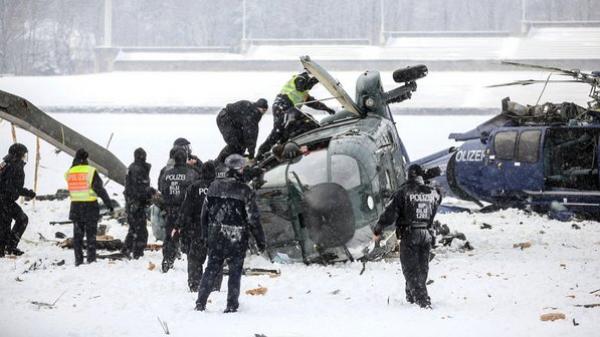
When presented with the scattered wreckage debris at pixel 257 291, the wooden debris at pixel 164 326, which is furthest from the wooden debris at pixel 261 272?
the wooden debris at pixel 164 326

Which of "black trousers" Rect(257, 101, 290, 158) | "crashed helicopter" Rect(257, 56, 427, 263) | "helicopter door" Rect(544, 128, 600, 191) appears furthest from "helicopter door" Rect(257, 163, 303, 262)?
"helicopter door" Rect(544, 128, 600, 191)

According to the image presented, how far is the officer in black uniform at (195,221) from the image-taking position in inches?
370

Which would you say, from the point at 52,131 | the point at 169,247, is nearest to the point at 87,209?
the point at 169,247

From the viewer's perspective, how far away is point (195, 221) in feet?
31.5

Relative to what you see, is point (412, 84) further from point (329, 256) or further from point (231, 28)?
point (231, 28)

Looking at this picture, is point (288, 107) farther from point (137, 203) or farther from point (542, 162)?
point (542, 162)

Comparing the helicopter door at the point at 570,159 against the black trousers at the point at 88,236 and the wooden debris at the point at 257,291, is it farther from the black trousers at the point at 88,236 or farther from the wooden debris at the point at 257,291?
the black trousers at the point at 88,236

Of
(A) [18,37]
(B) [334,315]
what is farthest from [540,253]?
(A) [18,37]

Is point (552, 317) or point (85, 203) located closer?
point (552, 317)

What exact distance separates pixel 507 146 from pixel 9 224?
32.8 ft

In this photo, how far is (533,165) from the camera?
16609 mm

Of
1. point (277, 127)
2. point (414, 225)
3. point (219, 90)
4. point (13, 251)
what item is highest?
point (277, 127)

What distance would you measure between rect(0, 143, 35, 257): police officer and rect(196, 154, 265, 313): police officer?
5.06 meters

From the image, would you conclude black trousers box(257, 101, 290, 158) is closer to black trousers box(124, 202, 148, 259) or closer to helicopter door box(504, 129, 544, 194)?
black trousers box(124, 202, 148, 259)
